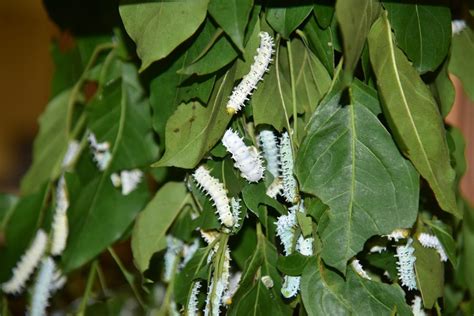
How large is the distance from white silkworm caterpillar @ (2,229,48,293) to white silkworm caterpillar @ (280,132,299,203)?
0.68 feet

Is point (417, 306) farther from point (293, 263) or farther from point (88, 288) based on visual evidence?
point (88, 288)

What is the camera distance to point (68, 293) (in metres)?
0.68

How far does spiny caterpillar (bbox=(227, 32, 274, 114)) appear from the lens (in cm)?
39

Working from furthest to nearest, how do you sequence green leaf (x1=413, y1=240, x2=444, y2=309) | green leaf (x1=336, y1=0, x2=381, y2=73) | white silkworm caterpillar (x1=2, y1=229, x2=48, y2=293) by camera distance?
white silkworm caterpillar (x1=2, y1=229, x2=48, y2=293)
green leaf (x1=413, y1=240, x2=444, y2=309)
green leaf (x1=336, y1=0, x2=381, y2=73)

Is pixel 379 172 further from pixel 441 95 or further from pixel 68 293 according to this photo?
pixel 68 293

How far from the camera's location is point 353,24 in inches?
12.7

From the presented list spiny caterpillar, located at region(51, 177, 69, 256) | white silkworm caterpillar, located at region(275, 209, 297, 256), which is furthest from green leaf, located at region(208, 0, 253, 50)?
spiny caterpillar, located at region(51, 177, 69, 256)

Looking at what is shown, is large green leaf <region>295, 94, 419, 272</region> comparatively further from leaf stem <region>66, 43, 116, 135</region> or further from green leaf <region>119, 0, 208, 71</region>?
leaf stem <region>66, 43, 116, 135</region>

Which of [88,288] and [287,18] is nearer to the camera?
[287,18]

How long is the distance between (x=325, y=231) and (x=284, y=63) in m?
0.11

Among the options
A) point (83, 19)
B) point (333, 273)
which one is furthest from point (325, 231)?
point (83, 19)

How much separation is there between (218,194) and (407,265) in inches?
4.7

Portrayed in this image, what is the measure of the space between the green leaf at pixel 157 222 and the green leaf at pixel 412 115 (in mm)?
157

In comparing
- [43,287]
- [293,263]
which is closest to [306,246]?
[293,263]
